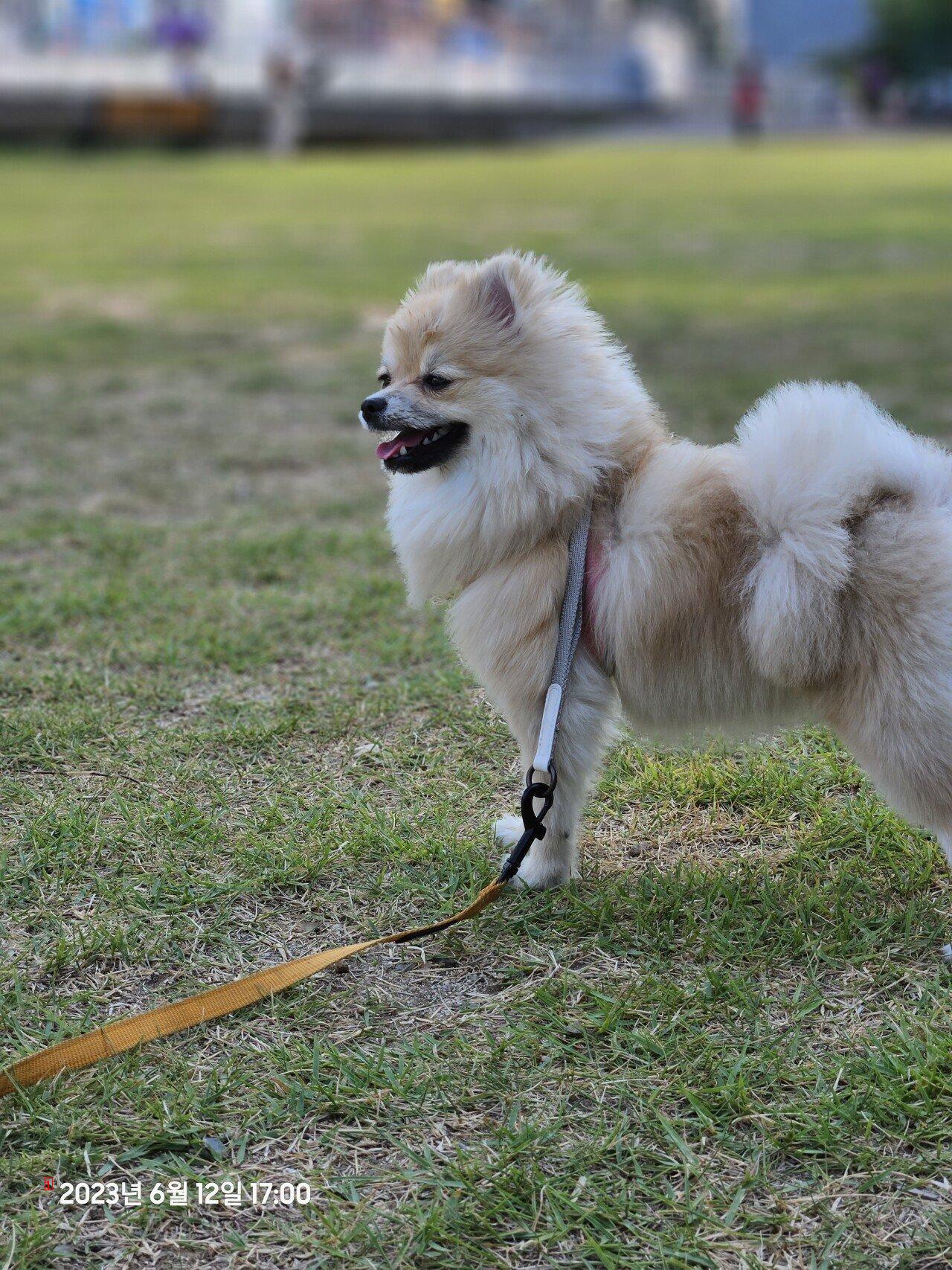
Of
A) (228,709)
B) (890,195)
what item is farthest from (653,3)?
(228,709)

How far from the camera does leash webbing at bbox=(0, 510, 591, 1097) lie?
2.21 metres

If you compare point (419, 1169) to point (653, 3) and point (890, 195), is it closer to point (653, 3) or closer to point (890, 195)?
point (890, 195)

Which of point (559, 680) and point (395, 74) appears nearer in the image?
point (559, 680)

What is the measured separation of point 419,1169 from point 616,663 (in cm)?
114

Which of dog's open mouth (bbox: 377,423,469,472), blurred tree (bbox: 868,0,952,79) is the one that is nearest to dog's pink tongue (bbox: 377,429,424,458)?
dog's open mouth (bbox: 377,423,469,472)

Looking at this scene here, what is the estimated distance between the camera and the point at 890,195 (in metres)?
18.0

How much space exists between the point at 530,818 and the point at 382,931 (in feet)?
1.49

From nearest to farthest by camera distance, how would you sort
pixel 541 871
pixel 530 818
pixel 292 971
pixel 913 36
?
pixel 292 971 < pixel 530 818 < pixel 541 871 < pixel 913 36

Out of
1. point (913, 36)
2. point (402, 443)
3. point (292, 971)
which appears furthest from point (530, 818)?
point (913, 36)

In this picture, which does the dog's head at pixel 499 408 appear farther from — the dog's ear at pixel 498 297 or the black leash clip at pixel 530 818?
the black leash clip at pixel 530 818

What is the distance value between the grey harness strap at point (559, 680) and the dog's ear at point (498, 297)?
49cm

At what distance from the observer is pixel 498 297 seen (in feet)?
8.89

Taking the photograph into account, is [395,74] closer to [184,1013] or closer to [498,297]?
[498,297]

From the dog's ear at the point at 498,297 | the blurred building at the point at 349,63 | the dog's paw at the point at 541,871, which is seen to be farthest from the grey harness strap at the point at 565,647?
the blurred building at the point at 349,63
